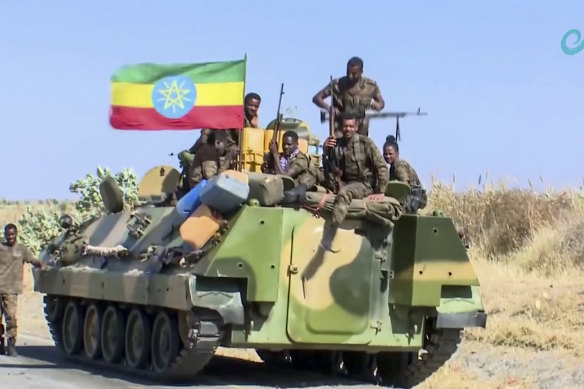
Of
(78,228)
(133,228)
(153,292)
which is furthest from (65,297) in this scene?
(153,292)

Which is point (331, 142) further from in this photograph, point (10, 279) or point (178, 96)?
point (10, 279)

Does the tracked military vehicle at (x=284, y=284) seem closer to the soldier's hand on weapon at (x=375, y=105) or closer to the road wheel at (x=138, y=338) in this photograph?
the road wheel at (x=138, y=338)

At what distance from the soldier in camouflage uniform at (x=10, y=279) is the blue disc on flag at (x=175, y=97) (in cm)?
329

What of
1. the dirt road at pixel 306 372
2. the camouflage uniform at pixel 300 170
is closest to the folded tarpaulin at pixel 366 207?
the camouflage uniform at pixel 300 170

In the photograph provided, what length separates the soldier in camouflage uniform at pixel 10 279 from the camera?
1708 centimetres

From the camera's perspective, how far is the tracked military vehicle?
42.6ft

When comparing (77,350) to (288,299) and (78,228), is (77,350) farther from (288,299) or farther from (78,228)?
(288,299)

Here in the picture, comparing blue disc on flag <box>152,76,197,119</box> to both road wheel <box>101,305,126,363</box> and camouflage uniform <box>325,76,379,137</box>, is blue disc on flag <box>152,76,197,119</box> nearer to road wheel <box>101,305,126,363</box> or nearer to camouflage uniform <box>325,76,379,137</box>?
camouflage uniform <box>325,76,379,137</box>

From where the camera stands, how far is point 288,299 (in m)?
13.3

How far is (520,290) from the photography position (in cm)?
2091

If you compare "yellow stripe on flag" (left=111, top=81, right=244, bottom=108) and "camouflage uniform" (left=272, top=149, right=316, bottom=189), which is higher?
"yellow stripe on flag" (left=111, top=81, right=244, bottom=108)

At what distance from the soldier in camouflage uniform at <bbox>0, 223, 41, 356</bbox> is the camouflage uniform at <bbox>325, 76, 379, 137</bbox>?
16.0 feet

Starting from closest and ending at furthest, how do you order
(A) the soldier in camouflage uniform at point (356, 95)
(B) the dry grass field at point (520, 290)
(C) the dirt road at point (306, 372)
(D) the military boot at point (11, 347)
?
(C) the dirt road at point (306, 372), (A) the soldier in camouflage uniform at point (356, 95), (B) the dry grass field at point (520, 290), (D) the military boot at point (11, 347)

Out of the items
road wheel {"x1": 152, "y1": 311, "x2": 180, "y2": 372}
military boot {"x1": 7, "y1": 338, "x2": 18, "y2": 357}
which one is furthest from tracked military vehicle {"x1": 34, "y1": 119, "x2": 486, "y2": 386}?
military boot {"x1": 7, "y1": 338, "x2": 18, "y2": 357}
